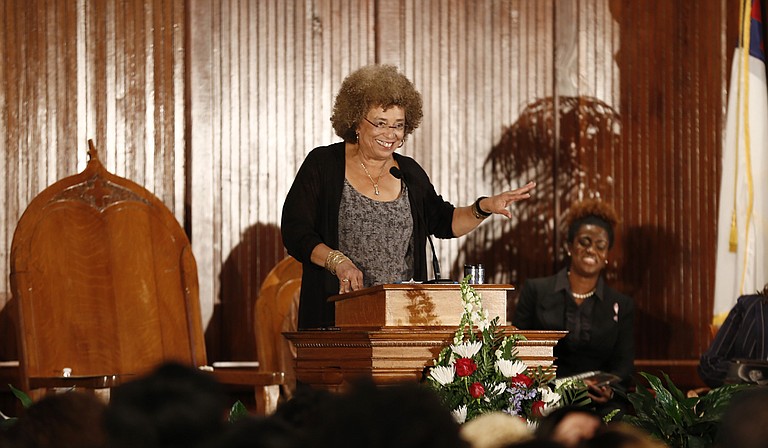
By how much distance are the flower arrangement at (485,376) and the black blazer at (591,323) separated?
7.08 ft

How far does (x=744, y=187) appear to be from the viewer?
16.6 ft

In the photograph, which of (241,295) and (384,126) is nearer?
(384,126)

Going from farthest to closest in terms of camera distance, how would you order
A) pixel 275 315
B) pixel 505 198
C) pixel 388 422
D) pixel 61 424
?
1. pixel 275 315
2. pixel 505 198
3. pixel 61 424
4. pixel 388 422

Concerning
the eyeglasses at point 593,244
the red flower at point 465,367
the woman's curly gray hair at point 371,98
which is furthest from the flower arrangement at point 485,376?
the eyeglasses at point 593,244

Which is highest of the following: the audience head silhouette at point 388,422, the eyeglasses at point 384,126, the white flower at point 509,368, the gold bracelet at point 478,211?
the eyeglasses at point 384,126

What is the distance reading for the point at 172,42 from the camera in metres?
5.09

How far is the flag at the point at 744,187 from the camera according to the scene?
503 cm

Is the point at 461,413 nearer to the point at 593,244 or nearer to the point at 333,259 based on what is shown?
the point at 333,259

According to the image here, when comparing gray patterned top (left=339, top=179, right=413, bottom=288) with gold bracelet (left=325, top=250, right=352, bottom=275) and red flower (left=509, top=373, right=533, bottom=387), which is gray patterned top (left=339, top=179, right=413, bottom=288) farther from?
red flower (left=509, top=373, right=533, bottom=387)

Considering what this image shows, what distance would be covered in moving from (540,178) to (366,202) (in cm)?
212

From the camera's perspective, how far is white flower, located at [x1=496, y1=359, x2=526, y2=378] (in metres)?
2.47

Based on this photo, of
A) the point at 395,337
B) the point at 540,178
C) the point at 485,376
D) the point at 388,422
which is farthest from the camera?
the point at 540,178

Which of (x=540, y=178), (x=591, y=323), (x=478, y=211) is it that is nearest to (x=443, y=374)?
(x=478, y=211)

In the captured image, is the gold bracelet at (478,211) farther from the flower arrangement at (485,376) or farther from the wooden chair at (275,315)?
the wooden chair at (275,315)
